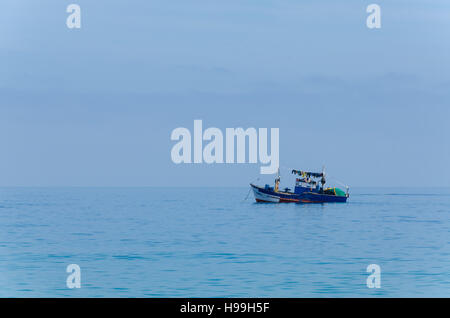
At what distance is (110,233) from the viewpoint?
2611 inches

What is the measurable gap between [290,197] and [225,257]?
70.0m

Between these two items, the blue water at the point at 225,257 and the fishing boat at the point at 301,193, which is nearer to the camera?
the blue water at the point at 225,257

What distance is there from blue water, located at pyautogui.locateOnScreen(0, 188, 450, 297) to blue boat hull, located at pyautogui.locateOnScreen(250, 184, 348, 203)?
30.7 m

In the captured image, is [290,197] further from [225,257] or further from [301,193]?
[225,257]

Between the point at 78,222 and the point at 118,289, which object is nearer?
the point at 118,289

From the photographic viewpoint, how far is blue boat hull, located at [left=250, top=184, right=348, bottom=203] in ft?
373

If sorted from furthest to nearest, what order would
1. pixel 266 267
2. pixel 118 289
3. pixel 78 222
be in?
pixel 78 222 < pixel 266 267 < pixel 118 289

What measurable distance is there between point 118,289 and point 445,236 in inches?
1632

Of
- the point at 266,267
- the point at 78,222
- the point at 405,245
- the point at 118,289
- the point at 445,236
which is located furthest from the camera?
the point at 78,222

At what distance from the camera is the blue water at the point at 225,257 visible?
31.3m

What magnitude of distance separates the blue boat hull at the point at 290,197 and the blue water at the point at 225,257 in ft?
101
